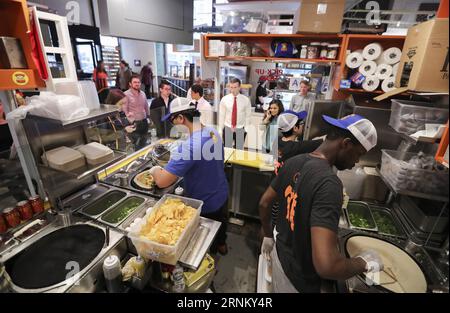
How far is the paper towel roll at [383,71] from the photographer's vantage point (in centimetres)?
239

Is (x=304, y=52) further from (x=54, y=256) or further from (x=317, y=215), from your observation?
(x=54, y=256)

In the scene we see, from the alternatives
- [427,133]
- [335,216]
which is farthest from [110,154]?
[427,133]

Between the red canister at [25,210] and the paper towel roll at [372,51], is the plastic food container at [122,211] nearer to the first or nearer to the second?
the red canister at [25,210]

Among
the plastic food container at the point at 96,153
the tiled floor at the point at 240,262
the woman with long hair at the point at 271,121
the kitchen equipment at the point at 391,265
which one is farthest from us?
the woman with long hair at the point at 271,121

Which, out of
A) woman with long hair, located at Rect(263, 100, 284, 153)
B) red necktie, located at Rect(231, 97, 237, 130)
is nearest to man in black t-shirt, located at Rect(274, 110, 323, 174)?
woman with long hair, located at Rect(263, 100, 284, 153)

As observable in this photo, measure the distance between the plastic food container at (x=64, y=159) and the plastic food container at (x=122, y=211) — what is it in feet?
1.36

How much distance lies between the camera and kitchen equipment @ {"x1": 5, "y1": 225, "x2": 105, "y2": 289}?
1.12m

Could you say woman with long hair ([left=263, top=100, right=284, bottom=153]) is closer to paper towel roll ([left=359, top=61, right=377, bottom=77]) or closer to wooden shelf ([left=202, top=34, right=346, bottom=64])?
wooden shelf ([left=202, top=34, right=346, bottom=64])

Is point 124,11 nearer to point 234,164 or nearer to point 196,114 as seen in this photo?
point 196,114

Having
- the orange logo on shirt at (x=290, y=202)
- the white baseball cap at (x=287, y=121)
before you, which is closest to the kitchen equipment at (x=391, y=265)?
the orange logo on shirt at (x=290, y=202)

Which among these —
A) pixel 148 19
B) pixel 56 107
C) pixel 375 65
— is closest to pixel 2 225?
pixel 56 107

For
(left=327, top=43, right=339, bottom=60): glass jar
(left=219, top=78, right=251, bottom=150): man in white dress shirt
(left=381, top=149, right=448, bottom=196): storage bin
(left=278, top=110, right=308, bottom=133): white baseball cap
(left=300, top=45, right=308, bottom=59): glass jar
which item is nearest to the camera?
(left=381, top=149, right=448, bottom=196): storage bin

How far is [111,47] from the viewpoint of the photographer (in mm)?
8008

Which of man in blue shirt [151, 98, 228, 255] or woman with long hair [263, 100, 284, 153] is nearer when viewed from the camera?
man in blue shirt [151, 98, 228, 255]
